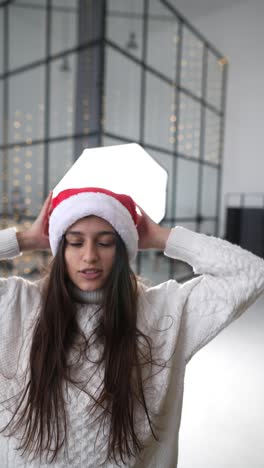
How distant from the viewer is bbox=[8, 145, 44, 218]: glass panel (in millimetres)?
4797

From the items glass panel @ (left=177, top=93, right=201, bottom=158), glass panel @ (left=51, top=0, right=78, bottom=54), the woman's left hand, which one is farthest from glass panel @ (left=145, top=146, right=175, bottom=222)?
the woman's left hand

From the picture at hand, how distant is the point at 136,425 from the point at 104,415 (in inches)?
3.9

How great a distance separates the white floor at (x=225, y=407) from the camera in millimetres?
1901

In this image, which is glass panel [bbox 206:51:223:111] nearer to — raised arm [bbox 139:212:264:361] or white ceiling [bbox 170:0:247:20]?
white ceiling [bbox 170:0:247:20]

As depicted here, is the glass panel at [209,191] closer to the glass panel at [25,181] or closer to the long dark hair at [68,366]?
the glass panel at [25,181]

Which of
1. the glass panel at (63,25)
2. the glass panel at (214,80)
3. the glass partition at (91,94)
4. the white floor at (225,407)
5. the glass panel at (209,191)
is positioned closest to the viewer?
the white floor at (225,407)

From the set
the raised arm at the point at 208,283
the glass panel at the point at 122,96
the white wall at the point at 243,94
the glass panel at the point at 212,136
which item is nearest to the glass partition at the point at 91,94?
the glass panel at the point at 122,96

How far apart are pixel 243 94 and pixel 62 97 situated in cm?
528

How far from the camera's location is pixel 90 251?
2.85ft

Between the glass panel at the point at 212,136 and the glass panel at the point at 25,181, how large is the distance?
3.45 metres

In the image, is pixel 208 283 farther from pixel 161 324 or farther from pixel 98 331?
pixel 98 331

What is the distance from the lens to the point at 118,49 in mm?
3941

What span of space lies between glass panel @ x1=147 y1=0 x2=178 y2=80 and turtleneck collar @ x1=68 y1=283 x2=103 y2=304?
15.1ft

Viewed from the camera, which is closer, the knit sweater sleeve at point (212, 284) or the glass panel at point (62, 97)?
the knit sweater sleeve at point (212, 284)
